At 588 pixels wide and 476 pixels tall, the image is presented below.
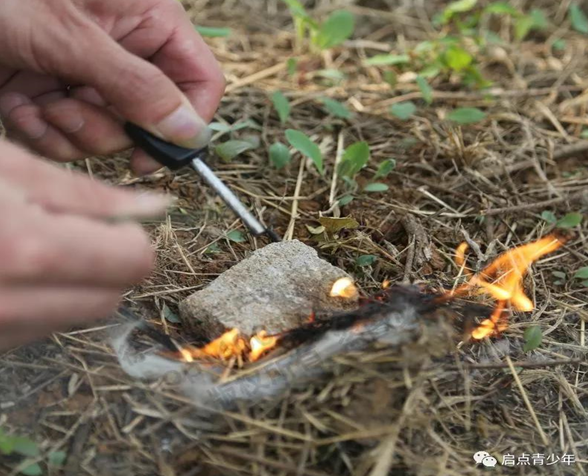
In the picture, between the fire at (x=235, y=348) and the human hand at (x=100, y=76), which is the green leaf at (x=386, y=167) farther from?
the fire at (x=235, y=348)

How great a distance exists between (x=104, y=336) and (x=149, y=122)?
489mm

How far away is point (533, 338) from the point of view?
67.2 inches

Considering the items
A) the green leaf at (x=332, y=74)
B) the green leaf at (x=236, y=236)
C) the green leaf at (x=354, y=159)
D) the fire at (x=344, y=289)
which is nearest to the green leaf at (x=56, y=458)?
the fire at (x=344, y=289)

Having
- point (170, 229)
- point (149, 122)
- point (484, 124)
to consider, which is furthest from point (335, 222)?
point (484, 124)

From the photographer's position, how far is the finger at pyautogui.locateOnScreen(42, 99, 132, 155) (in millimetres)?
1809

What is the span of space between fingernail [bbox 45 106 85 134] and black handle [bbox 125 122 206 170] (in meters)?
0.14

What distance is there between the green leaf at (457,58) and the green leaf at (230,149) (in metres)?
0.94

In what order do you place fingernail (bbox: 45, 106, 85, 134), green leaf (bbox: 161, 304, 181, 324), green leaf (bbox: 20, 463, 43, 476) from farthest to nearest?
fingernail (bbox: 45, 106, 85, 134), green leaf (bbox: 161, 304, 181, 324), green leaf (bbox: 20, 463, 43, 476)

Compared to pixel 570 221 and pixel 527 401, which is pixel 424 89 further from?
pixel 527 401

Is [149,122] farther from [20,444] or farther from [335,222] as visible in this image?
[20,444]

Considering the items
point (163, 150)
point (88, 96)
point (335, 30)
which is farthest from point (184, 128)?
point (335, 30)

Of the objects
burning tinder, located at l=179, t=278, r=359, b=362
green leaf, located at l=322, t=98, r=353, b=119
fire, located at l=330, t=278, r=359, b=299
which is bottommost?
green leaf, located at l=322, t=98, r=353, b=119

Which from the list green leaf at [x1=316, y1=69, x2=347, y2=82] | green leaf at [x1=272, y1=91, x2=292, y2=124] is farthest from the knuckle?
green leaf at [x1=316, y1=69, x2=347, y2=82]

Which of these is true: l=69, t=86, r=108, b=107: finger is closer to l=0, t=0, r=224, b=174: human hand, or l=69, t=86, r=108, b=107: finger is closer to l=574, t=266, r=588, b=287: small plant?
l=0, t=0, r=224, b=174: human hand
